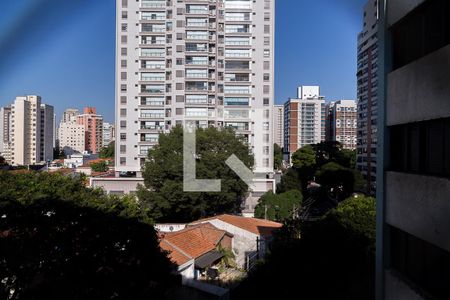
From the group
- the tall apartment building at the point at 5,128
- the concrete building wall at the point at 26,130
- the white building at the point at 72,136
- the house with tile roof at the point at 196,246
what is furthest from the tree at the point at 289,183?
the white building at the point at 72,136

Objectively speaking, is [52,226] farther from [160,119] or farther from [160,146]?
[160,119]

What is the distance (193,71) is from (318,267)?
47.3 ft

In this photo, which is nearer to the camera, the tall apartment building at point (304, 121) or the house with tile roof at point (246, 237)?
the house with tile roof at point (246, 237)

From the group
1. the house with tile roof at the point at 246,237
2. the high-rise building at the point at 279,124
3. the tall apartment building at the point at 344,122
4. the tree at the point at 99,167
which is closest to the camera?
the house with tile roof at the point at 246,237

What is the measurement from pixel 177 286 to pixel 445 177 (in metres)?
4.59

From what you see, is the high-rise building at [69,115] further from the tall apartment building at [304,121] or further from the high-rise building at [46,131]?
the tall apartment building at [304,121]

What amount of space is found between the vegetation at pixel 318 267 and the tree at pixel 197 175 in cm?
567

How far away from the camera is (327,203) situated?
20000mm

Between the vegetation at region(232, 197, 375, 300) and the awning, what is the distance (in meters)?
1.87

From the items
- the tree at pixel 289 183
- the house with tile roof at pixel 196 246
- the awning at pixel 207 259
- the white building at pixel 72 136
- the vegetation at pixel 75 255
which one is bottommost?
the awning at pixel 207 259

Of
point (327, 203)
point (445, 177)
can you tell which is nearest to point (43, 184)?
point (445, 177)

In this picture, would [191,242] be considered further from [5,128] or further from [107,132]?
[107,132]

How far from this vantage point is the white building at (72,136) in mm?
58062

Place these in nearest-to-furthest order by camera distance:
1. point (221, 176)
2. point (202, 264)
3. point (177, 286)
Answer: point (177, 286) → point (202, 264) → point (221, 176)
